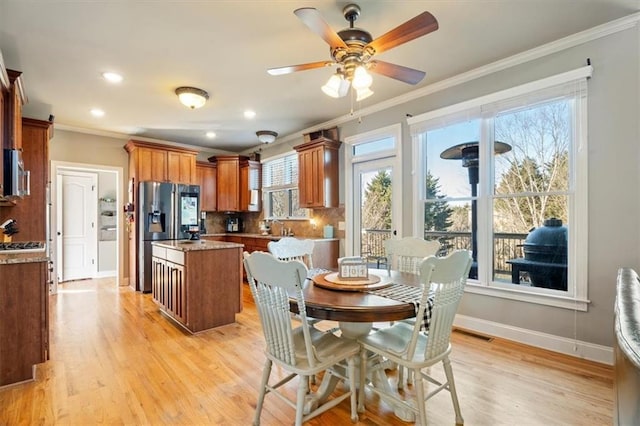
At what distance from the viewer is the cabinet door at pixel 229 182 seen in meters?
6.56

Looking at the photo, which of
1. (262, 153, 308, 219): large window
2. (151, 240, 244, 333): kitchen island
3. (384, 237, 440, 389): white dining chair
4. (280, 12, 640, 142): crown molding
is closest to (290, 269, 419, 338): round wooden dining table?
(384, 237, 440, 389): white dining chair

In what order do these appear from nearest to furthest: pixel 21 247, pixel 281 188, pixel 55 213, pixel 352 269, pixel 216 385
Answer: pixel 352 269, pixel 216 385, pixel 21 247, pixel 55 213, pixel 281 188

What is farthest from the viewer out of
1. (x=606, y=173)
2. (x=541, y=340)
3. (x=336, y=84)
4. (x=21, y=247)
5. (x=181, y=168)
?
(x=181, y=168)

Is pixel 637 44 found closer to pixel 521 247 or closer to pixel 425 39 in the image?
pixel 425 39

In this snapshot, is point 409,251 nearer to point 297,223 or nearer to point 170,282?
point 170,282

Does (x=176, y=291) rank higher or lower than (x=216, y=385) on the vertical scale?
higher

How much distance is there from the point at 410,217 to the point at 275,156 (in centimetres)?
324

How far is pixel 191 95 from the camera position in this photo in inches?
142

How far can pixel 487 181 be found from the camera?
326 cm

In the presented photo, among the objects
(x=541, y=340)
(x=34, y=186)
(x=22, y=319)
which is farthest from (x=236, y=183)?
(x=541, y=340)

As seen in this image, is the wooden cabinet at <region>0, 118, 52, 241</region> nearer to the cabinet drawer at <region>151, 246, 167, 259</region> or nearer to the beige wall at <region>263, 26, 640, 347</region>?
the cabinet drawer at <region>151, 246, 167, 259</region>

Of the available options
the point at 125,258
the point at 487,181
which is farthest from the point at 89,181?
the point at 487,181

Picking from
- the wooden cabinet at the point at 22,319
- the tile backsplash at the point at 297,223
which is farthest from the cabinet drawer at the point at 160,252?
the tile backsplash at the point at 297,223

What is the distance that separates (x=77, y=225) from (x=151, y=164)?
2.41 metres
